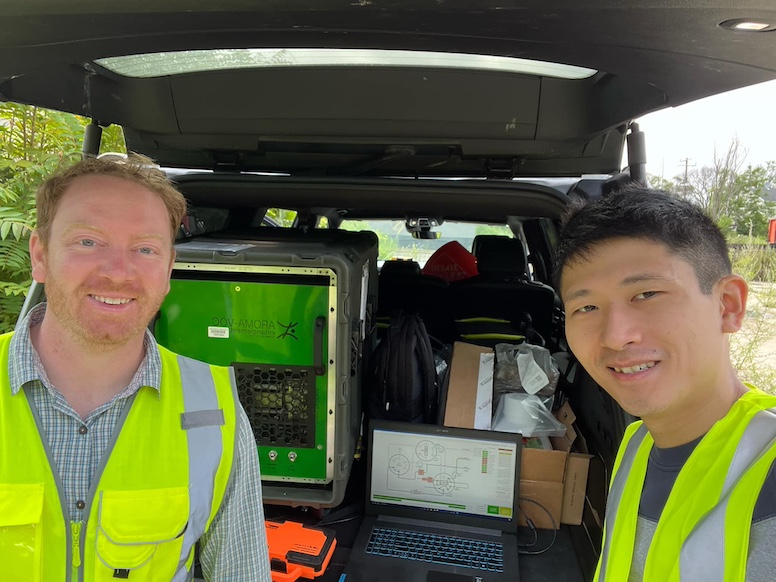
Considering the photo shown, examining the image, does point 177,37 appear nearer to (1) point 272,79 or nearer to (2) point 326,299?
(1) point 272,79

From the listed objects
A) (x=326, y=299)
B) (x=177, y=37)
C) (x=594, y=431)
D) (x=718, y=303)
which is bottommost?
(x=594, y=431)

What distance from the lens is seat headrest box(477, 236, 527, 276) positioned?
368cm

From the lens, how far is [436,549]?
2033 millimetres

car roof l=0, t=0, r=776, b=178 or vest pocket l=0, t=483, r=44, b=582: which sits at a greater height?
car roof l=0, t=0, r=776, b=178

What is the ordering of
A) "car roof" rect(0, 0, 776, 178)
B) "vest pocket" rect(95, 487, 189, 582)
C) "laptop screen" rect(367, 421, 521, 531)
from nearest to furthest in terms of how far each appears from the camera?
"car roof" rect(0, 0, 776, 178), "vest pocket" rect(95, 487, 189, 582), "laptop screen" rect(367, 421, 521, 531)

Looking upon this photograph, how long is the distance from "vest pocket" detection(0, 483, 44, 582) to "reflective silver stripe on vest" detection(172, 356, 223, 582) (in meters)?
0.31

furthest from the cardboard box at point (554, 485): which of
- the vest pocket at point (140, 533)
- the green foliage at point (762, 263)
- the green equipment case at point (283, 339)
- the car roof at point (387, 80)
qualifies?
the green foliage at point (762, 263)

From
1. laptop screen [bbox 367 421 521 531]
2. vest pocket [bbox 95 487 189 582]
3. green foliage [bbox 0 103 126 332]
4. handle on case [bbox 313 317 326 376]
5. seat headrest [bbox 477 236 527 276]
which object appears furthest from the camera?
seat headrest [bbox 477 236 527 276]

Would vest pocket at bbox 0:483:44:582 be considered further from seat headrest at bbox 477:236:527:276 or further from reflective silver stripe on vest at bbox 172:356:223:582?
seat headrest at bbox 477:236:527:276

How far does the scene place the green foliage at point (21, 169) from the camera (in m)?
3.55

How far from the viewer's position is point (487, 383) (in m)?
2.57

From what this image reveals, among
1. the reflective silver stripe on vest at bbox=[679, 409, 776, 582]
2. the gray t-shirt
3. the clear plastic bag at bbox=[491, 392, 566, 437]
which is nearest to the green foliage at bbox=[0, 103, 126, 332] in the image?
the clear plastic bag at bbox=[491, 392, 566, 437]

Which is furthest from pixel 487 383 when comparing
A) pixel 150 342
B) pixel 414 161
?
pixel 150 342

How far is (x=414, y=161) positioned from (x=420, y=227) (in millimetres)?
2295
